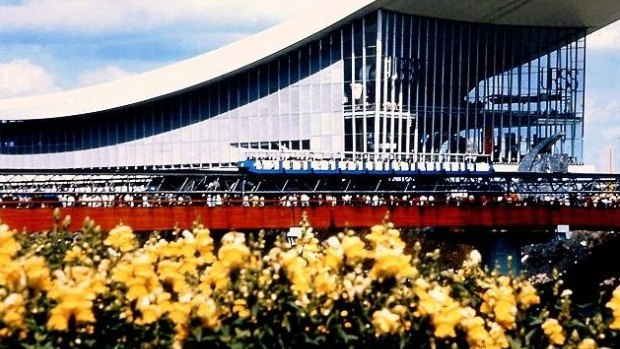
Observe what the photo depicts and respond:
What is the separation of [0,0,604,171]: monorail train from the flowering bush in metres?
48.0

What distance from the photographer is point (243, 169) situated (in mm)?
51562

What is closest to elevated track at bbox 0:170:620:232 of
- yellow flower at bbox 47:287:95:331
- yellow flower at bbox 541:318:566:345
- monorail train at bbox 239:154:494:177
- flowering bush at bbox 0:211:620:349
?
monorail train at bbox 239:154:494:177

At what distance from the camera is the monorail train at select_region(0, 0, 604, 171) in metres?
64.1

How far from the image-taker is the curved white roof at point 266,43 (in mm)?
63094

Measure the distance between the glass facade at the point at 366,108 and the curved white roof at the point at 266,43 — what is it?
1234 millimetres

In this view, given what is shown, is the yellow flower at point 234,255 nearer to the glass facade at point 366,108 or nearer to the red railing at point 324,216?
the red railing at point 324,216

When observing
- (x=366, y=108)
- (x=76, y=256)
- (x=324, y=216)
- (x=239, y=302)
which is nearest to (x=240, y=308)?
(x=239, y=302)

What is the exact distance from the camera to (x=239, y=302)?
23.5 ft

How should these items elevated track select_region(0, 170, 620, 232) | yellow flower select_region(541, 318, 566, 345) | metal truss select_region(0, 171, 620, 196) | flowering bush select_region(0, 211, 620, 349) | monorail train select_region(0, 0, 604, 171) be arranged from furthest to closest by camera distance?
monorail train select_region(0, 0, 604, 171)
metal truss select_region(0, 171, 620, 196)
elevated track select_region(0, 170, 620, 232)
yellow flower select_region(541, 318, 566, 345)
flowering bush select_region(0, 211, 620, 349)

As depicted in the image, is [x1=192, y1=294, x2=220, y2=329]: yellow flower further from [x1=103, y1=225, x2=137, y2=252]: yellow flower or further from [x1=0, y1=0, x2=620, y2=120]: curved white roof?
[x1=0, y1=0, x2=620, y2=120]: curved white roof

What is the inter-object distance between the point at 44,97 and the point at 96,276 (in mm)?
68727

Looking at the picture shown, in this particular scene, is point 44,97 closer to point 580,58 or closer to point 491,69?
point 491,69

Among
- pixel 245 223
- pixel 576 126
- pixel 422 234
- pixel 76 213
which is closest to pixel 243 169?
pixel 422 234

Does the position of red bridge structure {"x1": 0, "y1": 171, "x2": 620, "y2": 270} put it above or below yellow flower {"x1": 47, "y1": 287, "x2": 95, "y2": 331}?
below
